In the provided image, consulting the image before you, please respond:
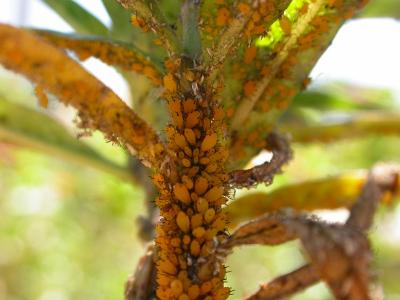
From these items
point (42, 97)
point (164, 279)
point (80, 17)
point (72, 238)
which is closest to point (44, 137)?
point (80, 17)

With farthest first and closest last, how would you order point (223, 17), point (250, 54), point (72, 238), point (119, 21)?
point (72, 238) → point (119, 21) → point (250, 54) → point (223, 17)

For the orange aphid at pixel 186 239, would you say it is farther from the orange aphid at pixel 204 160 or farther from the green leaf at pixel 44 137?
the green leaf at pixel 44 137

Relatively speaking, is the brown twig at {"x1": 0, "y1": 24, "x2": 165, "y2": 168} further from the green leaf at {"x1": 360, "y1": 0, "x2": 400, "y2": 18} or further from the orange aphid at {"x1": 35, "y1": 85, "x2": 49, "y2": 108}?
the green leaf at {"x1": 360, "y1": 0, "x2": 400, "y2": 18}

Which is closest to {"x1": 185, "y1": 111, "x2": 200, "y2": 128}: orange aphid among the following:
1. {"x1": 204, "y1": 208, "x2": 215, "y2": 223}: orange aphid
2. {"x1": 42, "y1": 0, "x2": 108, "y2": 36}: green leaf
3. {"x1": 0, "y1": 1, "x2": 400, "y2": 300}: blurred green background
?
{"x1": 204, "y1": 208, "x2": 215, "y2": 223}: orange aphid

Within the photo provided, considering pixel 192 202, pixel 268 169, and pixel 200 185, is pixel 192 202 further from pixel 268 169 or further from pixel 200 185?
pixel 268 169

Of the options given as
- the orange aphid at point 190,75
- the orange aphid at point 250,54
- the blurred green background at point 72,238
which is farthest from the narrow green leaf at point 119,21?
the blurred green background at point 72,238
